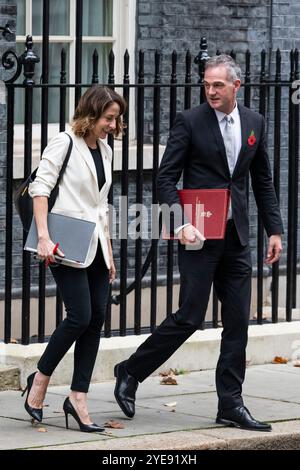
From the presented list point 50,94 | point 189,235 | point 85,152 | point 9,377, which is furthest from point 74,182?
point 50,94

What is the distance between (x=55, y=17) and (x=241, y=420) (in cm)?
451

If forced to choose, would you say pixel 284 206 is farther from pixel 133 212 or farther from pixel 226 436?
pixel 226 436

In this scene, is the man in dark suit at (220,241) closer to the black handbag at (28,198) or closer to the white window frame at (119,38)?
the black handbag at (28,198)

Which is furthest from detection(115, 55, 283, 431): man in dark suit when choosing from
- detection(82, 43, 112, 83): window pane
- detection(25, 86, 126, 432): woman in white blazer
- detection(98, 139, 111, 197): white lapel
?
detection(82, 43, 112, 83): window pane

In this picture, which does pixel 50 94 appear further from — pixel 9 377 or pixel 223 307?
pixel 223 307

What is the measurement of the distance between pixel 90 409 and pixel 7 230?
135 cm

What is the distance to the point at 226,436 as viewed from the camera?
7695 mm

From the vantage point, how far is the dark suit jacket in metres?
7.86

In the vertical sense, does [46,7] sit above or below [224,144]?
above

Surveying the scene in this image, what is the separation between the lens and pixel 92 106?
755 cm

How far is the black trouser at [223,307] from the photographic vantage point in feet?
25.9

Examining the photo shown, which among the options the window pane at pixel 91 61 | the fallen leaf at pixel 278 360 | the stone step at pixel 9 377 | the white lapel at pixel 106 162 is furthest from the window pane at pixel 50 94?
the white lapel at pixel 106 162

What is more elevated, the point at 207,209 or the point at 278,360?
the point at 207,209

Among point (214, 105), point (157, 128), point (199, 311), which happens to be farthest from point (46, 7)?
point (199, 311)
